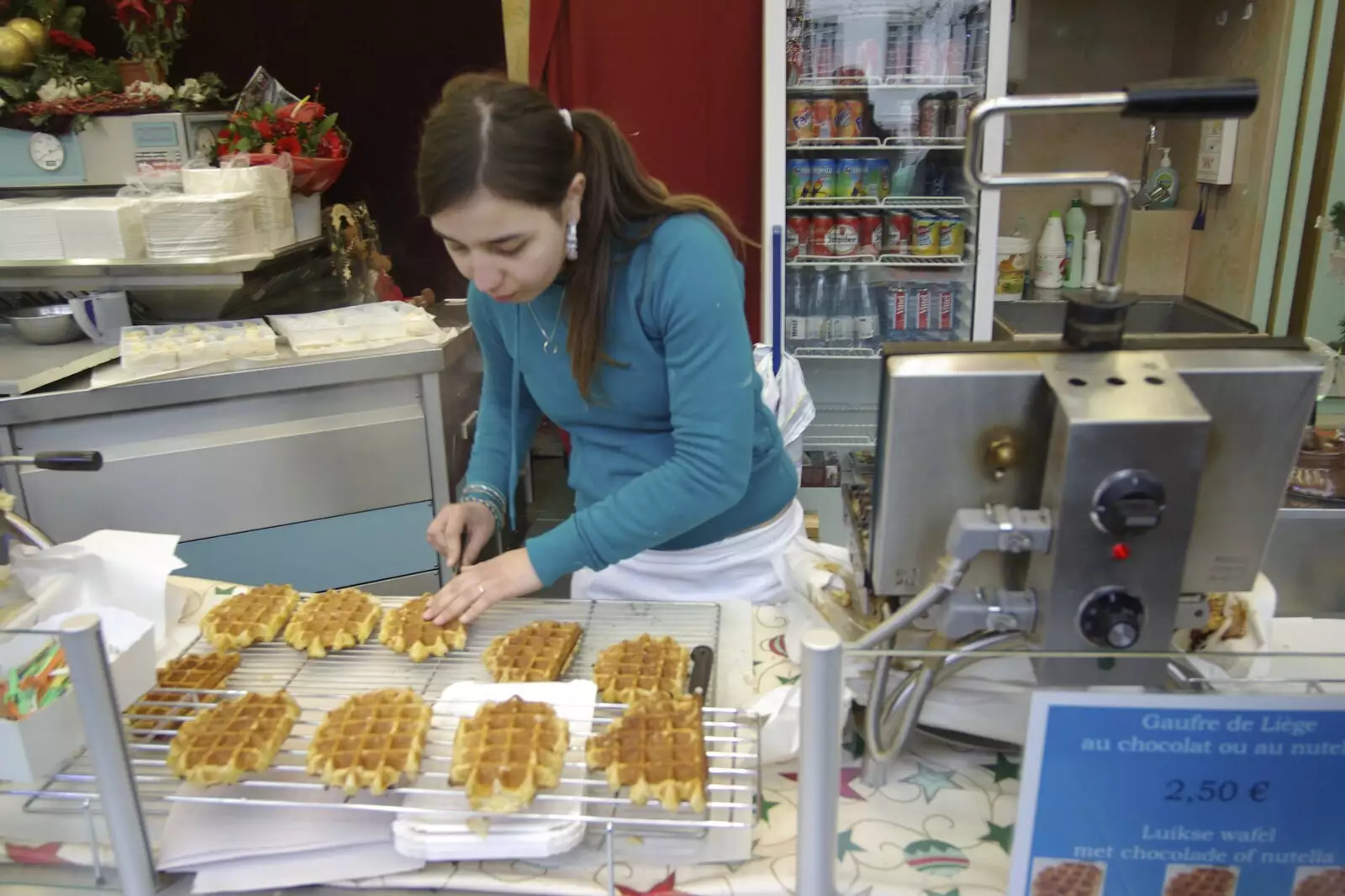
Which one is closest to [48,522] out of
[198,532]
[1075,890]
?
[198,532]

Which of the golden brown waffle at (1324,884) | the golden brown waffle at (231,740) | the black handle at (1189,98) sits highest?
the black handle at (1189,98)

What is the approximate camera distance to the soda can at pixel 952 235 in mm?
3207

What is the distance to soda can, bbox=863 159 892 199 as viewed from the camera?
125 inches

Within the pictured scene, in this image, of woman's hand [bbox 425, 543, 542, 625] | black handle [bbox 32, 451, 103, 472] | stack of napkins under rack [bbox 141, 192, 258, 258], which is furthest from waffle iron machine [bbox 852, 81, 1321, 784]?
stack of napkins under rack [bbox 141, 192, 258, 258]

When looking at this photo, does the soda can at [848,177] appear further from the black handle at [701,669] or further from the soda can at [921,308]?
the black handle at [701,669]

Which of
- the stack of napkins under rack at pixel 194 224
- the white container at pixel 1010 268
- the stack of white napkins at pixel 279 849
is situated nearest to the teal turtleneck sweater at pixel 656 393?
the stack of white napkins at pixel 279 849

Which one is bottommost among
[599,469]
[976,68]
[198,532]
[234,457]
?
[198,532]

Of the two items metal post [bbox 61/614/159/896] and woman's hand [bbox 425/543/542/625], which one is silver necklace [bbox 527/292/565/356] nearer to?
woman's hand [bbox 425/543/542/625]

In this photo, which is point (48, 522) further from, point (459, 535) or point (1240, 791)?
point (1240, 791)

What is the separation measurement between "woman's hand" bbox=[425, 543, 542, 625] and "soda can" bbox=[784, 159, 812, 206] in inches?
82.9

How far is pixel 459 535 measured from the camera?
1.55m

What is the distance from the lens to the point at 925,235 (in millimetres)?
3225

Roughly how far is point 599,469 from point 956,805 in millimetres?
792

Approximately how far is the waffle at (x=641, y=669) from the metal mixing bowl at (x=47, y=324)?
2.02 meters
